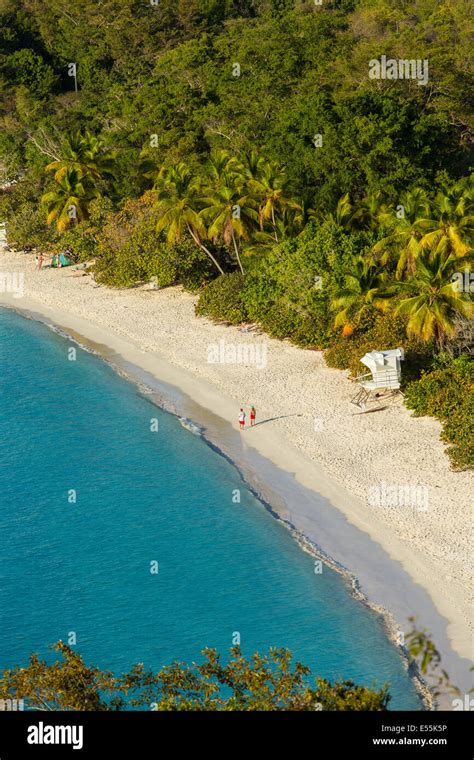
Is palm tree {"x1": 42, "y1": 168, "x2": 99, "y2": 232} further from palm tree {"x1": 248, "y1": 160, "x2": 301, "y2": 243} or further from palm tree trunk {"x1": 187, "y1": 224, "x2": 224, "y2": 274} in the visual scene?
palm tree {"x1": 248, "y1": 160, "x2": 301, "y2": 243}

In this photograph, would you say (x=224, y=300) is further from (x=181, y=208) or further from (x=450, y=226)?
(x=450, y=226)

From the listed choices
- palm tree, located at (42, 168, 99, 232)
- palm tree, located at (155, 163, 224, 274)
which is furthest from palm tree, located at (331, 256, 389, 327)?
palm tree, located at (42, 168, 99, 232)

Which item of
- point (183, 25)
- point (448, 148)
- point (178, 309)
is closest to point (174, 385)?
point (178, 309)

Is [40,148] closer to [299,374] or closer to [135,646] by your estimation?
[299,374]

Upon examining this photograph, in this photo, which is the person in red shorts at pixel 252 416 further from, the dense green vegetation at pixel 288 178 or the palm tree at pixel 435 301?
the palm tree at pixel 435 301

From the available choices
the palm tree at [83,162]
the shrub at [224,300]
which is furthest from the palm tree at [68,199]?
the shrub at [224,300]
